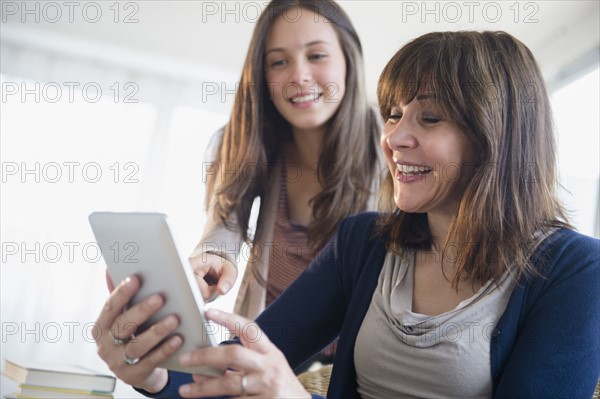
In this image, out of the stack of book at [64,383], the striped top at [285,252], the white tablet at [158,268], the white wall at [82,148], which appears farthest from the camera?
the white wall at [82,148]

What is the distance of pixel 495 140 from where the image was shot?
1.09 meters

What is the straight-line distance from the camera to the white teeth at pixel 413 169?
116 cm

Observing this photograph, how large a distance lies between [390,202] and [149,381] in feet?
2.19

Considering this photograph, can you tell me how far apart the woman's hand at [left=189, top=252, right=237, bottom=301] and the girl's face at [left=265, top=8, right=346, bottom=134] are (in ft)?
1.77

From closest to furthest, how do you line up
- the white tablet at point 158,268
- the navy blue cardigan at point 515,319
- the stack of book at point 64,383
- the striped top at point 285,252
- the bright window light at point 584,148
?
the white tablet at point 158,268, the navy blue cardigan at point 515,319, the stack of book at point 64,383, the striped top at point 285,252, the bright window light at point 584,148

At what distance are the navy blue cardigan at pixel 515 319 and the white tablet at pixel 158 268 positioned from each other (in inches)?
8.9

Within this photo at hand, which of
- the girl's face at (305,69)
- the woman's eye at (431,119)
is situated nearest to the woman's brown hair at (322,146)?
the girl's face at (305,69)

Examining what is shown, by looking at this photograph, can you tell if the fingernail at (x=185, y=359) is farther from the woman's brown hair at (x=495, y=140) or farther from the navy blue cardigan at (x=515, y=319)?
the woman's brown hair at (x=495, y=140)

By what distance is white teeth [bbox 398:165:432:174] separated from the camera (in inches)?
45.8

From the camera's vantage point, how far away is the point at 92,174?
5.04 m

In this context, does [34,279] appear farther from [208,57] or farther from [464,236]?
[464,236]

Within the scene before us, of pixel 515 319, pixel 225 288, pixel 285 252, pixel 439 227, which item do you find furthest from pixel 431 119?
pixel 285 252

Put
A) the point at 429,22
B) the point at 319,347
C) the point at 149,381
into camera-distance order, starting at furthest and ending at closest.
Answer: the point at 429,22, the point at 319,347, the point at 149,381

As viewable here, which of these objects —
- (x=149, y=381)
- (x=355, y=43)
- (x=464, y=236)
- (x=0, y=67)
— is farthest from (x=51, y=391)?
(x=0, y=67)
